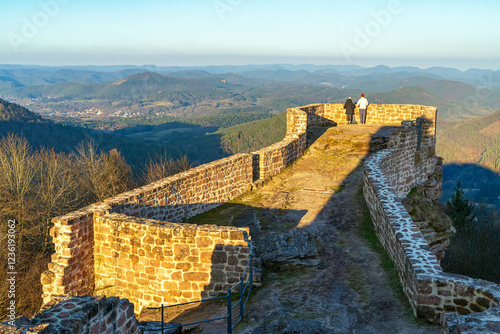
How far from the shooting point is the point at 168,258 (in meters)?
8.57

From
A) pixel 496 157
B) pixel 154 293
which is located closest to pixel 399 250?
pixel 154 293

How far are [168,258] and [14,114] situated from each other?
294 ft

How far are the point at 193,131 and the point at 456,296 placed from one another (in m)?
148

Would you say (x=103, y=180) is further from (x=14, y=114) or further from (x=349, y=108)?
(x=14, y=114)

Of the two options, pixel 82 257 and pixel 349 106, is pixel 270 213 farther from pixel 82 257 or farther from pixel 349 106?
pixel 349 106

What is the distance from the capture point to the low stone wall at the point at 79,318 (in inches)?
178

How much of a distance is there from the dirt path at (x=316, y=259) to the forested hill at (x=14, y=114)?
81.0 metres

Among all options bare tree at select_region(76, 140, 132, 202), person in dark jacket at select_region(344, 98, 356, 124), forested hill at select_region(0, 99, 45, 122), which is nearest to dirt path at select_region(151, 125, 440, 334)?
person in dark jacket at select_region(344, 98, 356, 124)

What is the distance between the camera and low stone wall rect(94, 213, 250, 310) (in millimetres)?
8352

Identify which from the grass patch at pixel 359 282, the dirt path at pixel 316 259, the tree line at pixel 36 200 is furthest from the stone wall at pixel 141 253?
the tree line at pixel 36 200

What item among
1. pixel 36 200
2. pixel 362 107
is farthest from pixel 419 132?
pixel 36 200

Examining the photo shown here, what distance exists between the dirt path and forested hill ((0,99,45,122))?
266 ft

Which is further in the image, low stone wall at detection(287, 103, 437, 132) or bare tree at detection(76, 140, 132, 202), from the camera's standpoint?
bare tree at detection(76, 140, 132, 202)

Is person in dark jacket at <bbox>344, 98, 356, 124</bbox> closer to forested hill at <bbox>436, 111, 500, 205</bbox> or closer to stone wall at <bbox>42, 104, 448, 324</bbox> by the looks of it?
stone wall at <bbox>42, 104, 448, 324</bbox>
